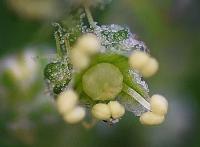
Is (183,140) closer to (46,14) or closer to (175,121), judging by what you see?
(175,121)

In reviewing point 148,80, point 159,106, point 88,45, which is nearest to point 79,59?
point 88,45

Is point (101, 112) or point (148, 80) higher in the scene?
point (148, 80)

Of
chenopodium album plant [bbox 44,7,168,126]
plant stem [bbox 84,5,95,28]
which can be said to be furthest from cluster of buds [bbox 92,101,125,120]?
plant stem [bbox 84,5,95,28]

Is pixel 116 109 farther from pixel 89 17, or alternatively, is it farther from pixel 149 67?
pixel 89 17

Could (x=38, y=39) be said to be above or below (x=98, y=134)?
above

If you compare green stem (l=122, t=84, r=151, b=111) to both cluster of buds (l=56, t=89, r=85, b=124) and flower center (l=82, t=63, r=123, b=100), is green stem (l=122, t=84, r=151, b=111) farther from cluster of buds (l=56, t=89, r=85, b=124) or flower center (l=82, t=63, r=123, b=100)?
cluster of buds (l=56, t=89, r=85, b=124)

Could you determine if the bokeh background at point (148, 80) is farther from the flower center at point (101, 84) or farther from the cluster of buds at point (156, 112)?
the cluster of buds at point (156, 112)

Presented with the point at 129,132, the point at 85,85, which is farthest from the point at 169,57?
the point at 85,85
